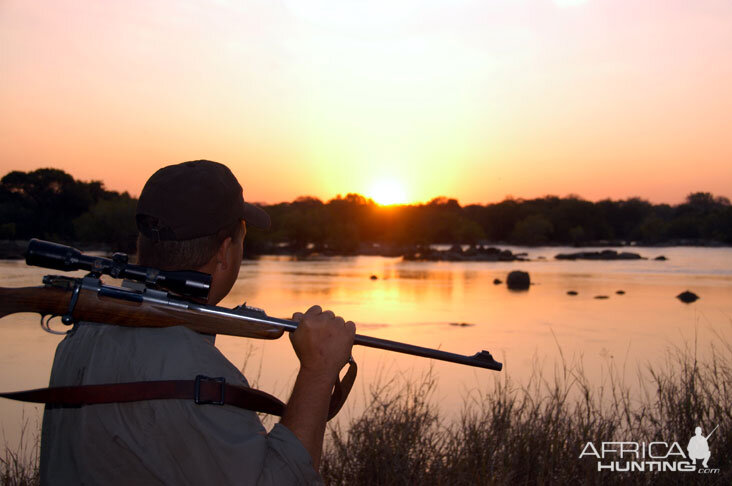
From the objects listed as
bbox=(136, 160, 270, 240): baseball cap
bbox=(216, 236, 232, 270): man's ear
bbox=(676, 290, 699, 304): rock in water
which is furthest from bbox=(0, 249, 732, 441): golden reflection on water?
bbox=(136, 160, 270, 240): baseball cap

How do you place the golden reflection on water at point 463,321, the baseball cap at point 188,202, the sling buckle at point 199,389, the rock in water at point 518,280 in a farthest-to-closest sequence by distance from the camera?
the rock in water at point 518,280
the golden reflection on water at point 463,321
the baseball cap at point 188,202
the sling buckle at point 199,389

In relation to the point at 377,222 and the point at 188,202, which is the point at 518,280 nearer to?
the point at 188,202

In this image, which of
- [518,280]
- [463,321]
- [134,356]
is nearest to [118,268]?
[134,356]

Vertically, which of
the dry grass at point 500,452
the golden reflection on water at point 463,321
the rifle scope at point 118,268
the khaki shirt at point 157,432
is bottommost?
the golden reflection on water at point 463,321

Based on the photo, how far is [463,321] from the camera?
1540 cm

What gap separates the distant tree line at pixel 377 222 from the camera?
15242 mm

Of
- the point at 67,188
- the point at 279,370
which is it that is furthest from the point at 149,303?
the point at 67,188

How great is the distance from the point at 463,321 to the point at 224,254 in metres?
14.1

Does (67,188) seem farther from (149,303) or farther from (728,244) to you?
(728,244)

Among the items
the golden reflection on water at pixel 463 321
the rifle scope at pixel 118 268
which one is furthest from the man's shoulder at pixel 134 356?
the golden reflection on water at pixel 463 321

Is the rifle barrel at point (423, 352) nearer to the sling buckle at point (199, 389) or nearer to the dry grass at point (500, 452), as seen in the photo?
the sling buckle at point (199, 389)

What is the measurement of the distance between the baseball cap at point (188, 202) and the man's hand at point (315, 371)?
35cm

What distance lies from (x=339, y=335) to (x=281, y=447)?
1.00 feet

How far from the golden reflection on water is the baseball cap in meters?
4.96
